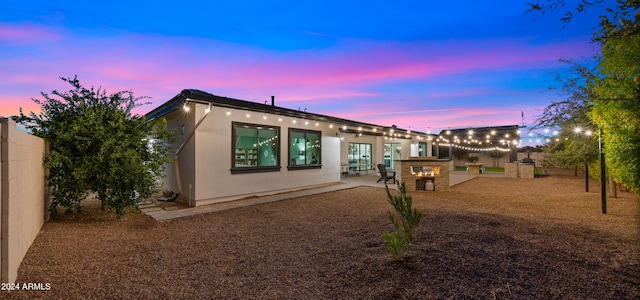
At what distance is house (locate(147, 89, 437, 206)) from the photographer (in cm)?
710

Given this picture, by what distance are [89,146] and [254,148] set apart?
3.90 metres

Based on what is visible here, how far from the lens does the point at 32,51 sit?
24.1 ft

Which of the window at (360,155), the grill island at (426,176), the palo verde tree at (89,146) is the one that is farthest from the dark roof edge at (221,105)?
the window at (360,155)

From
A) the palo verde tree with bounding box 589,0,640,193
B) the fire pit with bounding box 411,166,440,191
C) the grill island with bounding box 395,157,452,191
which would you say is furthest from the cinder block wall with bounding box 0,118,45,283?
the fire pit with bounding box 411,166,440,191

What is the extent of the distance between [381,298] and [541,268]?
176cm

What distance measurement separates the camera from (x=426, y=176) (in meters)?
9.90

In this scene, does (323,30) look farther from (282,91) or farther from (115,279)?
(115,279)

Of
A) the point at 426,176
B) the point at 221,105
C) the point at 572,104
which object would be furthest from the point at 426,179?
the point at 221,105

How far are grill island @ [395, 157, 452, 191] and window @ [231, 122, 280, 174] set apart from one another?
466cm

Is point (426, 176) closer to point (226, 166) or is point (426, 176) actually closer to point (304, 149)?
point (304, 149)

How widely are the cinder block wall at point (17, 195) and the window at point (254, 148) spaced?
13.1 feet

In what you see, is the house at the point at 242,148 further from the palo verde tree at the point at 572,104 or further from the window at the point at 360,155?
the palo verde tree at the point at 572,104

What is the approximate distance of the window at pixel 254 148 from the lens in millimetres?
7869

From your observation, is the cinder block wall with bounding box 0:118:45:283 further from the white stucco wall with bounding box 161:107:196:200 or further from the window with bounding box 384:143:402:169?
the window with bounding box 384:143:402:169
